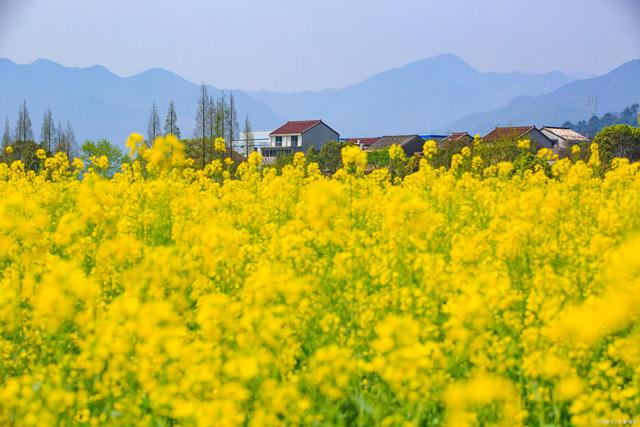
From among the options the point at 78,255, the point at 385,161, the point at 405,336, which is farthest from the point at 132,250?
the point at 385,161

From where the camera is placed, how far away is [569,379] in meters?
3.49

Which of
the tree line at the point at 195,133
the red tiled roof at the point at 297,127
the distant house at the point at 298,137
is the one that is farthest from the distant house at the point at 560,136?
the tree line at the point at 195,133

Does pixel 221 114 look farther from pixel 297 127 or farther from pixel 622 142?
pixel 297 127

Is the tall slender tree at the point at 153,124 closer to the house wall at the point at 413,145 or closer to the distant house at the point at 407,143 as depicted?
the distant house at the point at 407,143

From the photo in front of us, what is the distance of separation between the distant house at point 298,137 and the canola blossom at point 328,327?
96473 mm

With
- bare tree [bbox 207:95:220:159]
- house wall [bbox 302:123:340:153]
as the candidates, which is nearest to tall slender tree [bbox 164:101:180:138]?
bare tree [bbox 207:95:220:159]

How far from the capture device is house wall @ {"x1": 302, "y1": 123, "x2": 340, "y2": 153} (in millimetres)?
103062

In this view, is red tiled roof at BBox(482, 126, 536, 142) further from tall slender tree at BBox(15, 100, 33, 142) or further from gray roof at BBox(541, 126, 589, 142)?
tall slender tree at BBox(15, 100, 33, 142)

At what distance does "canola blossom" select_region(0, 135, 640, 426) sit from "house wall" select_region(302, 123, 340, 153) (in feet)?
317

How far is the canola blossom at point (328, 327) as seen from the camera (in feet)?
10.8

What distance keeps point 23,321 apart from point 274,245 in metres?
1.76

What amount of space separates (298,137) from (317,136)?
10.6ft

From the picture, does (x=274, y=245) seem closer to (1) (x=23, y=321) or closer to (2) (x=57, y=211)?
(1) (x=23, y=321)

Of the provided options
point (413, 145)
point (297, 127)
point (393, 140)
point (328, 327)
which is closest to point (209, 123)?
point (413, 145)
